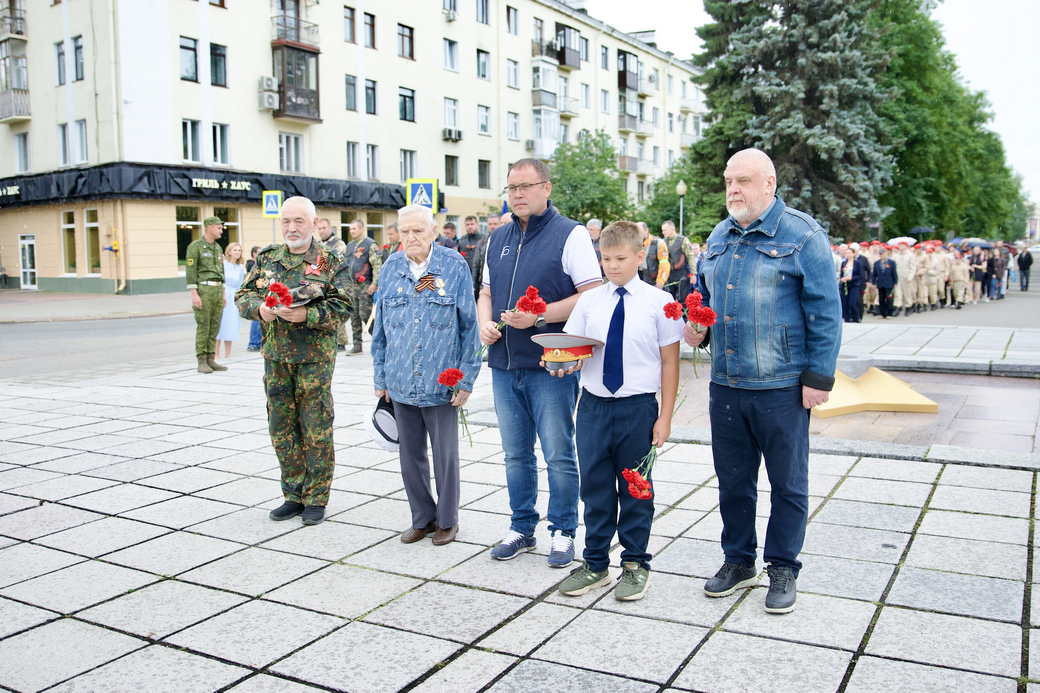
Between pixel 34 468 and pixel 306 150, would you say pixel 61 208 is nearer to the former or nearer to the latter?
pixel 306 150

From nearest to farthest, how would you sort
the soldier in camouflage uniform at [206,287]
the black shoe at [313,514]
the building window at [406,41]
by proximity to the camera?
the black shoe at [313,514] < the soldier in camouflage uniform at [206,287] < the building window at [406,41]

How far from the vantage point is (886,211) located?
105ft

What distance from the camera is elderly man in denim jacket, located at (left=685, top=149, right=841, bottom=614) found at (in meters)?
3.91

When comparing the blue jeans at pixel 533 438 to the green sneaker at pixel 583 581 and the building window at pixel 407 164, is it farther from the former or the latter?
the building window at pixel 407 164

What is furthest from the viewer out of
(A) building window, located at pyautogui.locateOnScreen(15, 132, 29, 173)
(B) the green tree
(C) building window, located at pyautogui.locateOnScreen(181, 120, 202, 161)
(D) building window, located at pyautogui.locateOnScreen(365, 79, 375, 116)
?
(B) the green tree

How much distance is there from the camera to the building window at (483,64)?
45.2 metres

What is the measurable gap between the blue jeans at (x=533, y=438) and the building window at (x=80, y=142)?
104 feet

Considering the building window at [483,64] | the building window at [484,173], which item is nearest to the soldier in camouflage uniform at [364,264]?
the building window at [484,173]

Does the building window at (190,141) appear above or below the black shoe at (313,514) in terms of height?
above

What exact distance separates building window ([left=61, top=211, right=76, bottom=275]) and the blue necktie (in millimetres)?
34324

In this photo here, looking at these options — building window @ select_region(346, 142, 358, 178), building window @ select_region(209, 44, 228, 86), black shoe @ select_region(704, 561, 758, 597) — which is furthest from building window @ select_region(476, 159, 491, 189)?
black shoe @ select_region(704, 561, 758, 597)

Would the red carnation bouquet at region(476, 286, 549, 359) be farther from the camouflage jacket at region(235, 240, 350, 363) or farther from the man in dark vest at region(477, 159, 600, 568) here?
the camouflage jacket at region(235, 240, 350, 363)

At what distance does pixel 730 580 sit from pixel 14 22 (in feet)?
128

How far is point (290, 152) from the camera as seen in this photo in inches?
1400
